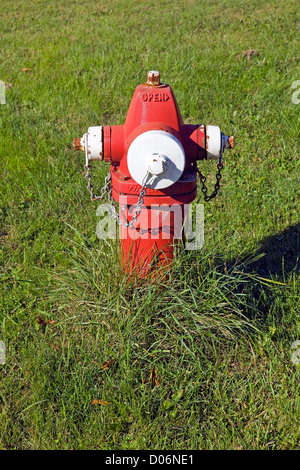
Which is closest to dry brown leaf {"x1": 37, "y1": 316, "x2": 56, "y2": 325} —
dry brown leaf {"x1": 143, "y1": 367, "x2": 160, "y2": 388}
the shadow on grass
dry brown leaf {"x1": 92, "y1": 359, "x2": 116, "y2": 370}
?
dry brown leaf {"x1": 92, "y1": 359, "x2": 116, "y2": 370}

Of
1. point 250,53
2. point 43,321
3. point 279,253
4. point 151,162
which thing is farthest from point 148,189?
point 250,53

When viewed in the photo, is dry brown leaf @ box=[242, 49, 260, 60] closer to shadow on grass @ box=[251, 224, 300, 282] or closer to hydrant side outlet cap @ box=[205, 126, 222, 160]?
shadow on grass @ box=[251, 224, 300, 282]

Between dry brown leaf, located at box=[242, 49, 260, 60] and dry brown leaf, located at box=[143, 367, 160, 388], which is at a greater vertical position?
dry brown leaf, located at box=[242, 49, 260, 60]

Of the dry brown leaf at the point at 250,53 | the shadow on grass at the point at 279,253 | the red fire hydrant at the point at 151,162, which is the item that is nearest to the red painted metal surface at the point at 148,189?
the red fire hydrant at the point at 151,162

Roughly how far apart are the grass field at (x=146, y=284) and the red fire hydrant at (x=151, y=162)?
0.52ft

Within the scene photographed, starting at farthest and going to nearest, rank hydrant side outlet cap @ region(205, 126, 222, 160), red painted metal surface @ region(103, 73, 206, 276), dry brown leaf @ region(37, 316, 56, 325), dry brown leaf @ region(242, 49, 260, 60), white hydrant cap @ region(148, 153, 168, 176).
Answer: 1. dry brown leaf @ region(242, 49, 260, 60)
2. dry brown leaf @ region(37, 316, 56, 325)
3. hydrant side outlet cap @ region(205, 126, 222, 160)
4. red painted metal surface @ region(103, 73, 206, 276)
5. white hydrant cap @ region(148, 153, 168, 176)

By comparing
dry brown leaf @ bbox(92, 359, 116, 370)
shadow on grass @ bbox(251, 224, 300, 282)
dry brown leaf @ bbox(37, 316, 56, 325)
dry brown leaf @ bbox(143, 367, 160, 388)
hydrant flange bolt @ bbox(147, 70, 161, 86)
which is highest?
hydrant flange bolt @ bbox(147, 70, 161, 86)

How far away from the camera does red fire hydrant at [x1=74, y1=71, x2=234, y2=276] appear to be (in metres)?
2.12

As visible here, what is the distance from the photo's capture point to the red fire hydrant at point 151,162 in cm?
212

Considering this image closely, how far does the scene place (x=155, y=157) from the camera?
2.07 meters

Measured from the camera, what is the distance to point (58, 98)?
5121 mm

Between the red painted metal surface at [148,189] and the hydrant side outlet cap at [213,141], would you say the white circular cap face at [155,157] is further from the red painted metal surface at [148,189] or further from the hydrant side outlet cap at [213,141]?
the hydrant side outlet cap at [213,141]

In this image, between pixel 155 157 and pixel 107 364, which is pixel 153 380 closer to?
pixel 107 364

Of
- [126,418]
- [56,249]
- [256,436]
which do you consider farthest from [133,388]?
[56,249]
